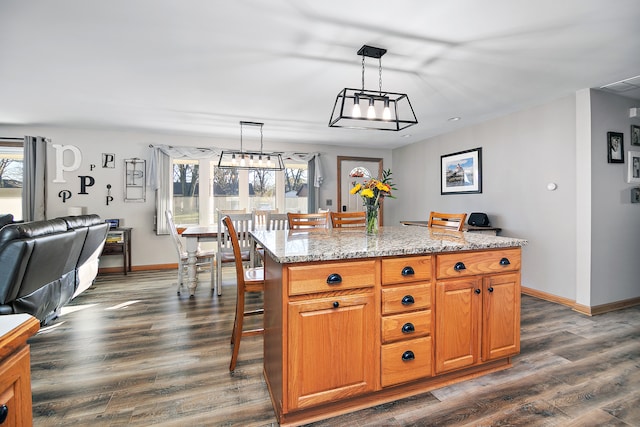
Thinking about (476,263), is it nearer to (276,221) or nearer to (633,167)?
(276,221)

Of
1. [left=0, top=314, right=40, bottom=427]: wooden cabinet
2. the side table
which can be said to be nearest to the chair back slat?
the side table

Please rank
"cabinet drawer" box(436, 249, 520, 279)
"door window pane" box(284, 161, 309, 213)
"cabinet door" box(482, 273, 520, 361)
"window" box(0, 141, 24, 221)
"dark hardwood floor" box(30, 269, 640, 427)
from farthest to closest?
"door window pane" box(284, 161, 309, 213), "window" box(0, 141, 24, 221), "cabinet door" box(482, 273, 520, 361), "cabinet drawer" box(436, 249, 520, 279), "dark hardwood floor" box(30, 269, 640, 427)

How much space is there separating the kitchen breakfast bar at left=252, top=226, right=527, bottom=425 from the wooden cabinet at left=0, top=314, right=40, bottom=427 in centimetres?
92

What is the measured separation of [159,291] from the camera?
13.2ft

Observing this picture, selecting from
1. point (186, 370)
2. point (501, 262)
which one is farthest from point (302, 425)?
point (501, 262)

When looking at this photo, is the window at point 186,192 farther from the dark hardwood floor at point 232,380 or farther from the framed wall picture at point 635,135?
the framed wall picture at point 635,135

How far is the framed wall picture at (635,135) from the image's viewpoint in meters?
3.48

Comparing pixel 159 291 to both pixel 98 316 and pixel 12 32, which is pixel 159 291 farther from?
pixel 12 32

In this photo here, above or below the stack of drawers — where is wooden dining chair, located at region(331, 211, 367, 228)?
above

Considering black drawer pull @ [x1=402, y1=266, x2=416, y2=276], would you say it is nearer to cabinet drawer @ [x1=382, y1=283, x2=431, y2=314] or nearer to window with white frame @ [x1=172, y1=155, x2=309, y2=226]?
cabinet drawer @ [x1=382, y1=283, x2=431, y2=314]

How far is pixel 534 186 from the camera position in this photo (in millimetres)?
3826

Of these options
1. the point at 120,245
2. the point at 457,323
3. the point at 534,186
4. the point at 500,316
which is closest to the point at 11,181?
the point at 120,245

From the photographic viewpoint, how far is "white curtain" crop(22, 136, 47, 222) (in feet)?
15.1

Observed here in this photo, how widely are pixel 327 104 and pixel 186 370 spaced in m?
3.07
